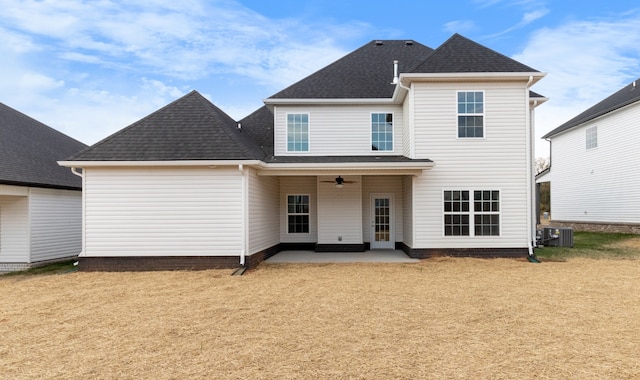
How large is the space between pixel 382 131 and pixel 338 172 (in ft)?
10.9

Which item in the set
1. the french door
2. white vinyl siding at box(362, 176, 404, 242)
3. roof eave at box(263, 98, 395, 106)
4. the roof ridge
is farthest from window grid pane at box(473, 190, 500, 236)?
the roof ridge

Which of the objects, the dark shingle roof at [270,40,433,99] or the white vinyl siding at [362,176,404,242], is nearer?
the dark shingle roof at [270,40,433,99]

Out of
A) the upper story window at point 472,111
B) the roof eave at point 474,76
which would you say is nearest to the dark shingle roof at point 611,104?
the roof eave at point 474,76

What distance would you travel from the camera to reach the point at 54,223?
1223 centimetres

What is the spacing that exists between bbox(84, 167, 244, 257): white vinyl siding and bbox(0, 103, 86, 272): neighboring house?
2.86 metres

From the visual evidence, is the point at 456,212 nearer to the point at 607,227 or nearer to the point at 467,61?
the point at 467,61

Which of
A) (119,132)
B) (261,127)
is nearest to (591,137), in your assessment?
(261,127)

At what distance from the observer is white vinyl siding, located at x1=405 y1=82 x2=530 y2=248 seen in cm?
1124

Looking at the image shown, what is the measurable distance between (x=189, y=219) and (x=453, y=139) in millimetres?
8284

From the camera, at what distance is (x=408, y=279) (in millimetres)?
8672

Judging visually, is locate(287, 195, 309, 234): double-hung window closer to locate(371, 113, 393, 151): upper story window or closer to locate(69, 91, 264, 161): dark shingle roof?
locate(371, 113, 393, 151): upper story window

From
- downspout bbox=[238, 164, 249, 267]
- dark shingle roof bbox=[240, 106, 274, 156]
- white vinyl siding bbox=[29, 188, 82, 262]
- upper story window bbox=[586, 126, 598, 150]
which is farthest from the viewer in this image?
upper story window bbox=[586, 126, 598, 150]

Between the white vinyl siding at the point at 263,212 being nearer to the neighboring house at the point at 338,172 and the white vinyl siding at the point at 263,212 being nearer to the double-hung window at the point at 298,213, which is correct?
the neighboring house at the point at 338,172

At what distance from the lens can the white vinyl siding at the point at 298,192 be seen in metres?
14.3
